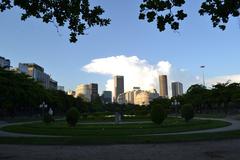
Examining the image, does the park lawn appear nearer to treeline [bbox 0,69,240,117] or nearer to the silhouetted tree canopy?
the silhouetted tree canopy

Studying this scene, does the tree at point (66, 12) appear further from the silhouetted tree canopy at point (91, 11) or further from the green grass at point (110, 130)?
the green grass at point (110, 130)

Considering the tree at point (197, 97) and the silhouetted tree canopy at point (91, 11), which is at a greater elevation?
the tree at point (197, 97)

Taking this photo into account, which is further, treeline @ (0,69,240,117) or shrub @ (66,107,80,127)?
treeline @ (0,69,240,117)

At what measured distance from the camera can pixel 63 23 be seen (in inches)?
404

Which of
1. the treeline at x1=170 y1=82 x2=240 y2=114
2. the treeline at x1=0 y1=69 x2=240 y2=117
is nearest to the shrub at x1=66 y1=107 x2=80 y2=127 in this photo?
the treeline at x1=0 y1=69 x2=240 y2=117

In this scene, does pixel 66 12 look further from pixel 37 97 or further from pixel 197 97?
pixel 197 97

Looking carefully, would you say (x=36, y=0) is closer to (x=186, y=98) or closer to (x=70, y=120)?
(x=70, y=120)

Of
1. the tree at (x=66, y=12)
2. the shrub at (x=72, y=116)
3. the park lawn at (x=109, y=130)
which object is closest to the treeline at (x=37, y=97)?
the shrub at (x=72, y=116)

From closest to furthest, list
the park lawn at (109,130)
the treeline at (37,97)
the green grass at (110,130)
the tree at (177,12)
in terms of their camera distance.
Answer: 1. the tree at (177,12)
2. the park lawn at (109,130)
3. the green grass at (110,130)
4. the treeline at (37,97)

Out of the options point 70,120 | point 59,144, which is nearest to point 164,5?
point 59,144

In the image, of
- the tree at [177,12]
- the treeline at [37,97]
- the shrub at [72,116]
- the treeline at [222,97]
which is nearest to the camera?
the tree at [177,12]

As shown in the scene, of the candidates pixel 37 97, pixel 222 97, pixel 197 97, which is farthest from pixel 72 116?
pixel 197 97

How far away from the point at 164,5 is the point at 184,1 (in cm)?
46

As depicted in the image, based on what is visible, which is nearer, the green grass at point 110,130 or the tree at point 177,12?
the tree at point 177,12
